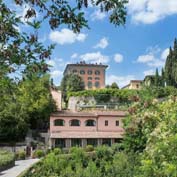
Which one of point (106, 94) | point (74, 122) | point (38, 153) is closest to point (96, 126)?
point (74, 122)

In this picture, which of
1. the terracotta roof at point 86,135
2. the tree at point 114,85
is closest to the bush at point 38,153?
the terracotta roof at point 86,135

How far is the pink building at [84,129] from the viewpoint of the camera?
2079 inches

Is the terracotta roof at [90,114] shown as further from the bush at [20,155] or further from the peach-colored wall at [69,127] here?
the bush at [20,155]

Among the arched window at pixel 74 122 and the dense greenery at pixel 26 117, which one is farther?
the arched window at pixel 74 122

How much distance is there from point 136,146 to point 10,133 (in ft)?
104

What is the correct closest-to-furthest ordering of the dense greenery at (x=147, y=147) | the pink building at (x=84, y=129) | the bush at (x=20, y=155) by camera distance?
1. the dense greenery at (x=147, y=147)
2. the bush at (x=20, y=155)
3. the pink building at (x=84, y=129)

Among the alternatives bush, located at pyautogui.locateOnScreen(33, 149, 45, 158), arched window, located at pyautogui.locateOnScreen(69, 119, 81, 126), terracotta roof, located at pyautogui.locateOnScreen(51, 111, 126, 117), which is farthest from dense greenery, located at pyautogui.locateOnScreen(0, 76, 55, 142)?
bush, located at pyautogui.locateOnScreen(33, 149, 45, 158)

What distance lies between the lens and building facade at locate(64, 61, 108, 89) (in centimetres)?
10762

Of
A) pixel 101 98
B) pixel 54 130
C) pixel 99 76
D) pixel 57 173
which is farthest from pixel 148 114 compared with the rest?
pixel 99 76

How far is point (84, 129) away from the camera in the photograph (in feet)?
179

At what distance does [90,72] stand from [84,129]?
54.2 metres

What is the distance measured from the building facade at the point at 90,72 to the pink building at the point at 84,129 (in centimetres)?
5133

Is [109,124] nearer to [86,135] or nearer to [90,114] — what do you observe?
[90,114]

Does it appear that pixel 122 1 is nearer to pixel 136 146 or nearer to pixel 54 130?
pixel 136 146
